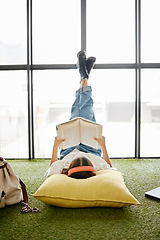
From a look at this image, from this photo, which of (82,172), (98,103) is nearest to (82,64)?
(98,103)

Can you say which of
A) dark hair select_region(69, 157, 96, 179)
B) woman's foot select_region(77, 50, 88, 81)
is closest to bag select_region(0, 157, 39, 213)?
dark hair select_region(69, 157, 96, 179)

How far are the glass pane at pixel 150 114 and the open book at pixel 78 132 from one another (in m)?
1.15

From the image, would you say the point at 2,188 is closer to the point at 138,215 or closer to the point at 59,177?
the point at 59,177

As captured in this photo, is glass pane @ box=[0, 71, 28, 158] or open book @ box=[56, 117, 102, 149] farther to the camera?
glass pane @ box=[0, 71, 28, 158]

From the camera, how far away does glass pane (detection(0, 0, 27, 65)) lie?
10.0 ft

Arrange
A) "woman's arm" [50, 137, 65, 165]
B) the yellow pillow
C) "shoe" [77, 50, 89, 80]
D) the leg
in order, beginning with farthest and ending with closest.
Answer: "shoe" [77, 50, 89, 80] < the leg < "woman's arm" [50, 137, 65, 165] < the yellow pillow

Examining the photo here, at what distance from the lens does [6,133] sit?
3.09m

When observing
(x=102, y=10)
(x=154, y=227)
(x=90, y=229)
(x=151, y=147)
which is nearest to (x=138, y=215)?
(x=154, y=227)

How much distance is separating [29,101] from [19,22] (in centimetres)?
108

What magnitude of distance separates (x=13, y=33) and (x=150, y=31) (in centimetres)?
186

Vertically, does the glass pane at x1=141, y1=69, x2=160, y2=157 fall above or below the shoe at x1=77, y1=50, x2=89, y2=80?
below

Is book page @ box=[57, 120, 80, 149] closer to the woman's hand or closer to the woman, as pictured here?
the woman

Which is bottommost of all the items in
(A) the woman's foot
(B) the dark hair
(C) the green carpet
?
(C) the green carpet

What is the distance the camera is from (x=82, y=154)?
5.90 feet
